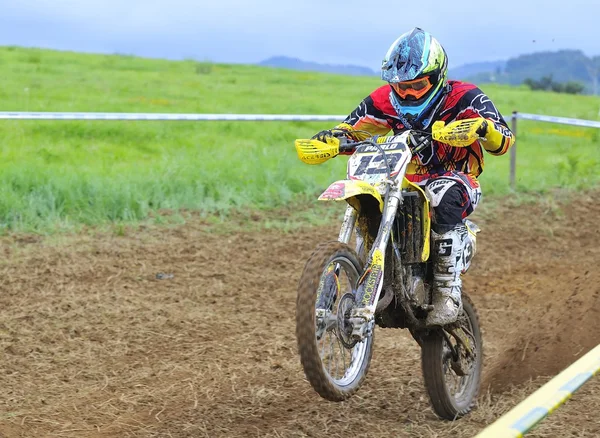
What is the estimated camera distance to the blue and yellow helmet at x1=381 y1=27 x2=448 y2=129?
4176mm

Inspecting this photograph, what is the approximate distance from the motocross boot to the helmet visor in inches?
28.5

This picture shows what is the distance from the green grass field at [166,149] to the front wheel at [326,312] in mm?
5572

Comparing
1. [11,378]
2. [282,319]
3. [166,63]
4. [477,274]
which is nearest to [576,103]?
[166,63]

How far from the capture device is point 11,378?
16.8 ft

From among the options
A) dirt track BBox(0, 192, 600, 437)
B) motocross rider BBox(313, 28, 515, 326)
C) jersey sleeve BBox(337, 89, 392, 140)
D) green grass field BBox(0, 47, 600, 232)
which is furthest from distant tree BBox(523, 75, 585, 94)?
motocross rider BBox(313, 28, 515, 326)

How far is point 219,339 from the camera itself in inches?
242

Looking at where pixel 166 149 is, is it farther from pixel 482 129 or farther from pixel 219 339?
pixel 482 129

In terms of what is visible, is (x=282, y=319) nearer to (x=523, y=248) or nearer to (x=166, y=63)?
(x=523, y=248)

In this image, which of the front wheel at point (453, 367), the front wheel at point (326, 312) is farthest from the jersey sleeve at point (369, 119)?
the front wheel at point (453, 367)

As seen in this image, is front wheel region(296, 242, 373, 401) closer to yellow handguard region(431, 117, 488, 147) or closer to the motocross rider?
the motocross rider

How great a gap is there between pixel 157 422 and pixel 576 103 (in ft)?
80.9

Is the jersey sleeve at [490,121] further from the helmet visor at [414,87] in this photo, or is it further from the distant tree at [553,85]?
the distant tree at [553,85]

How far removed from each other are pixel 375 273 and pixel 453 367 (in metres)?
1.22

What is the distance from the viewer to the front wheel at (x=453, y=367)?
Result: 14.9ft
